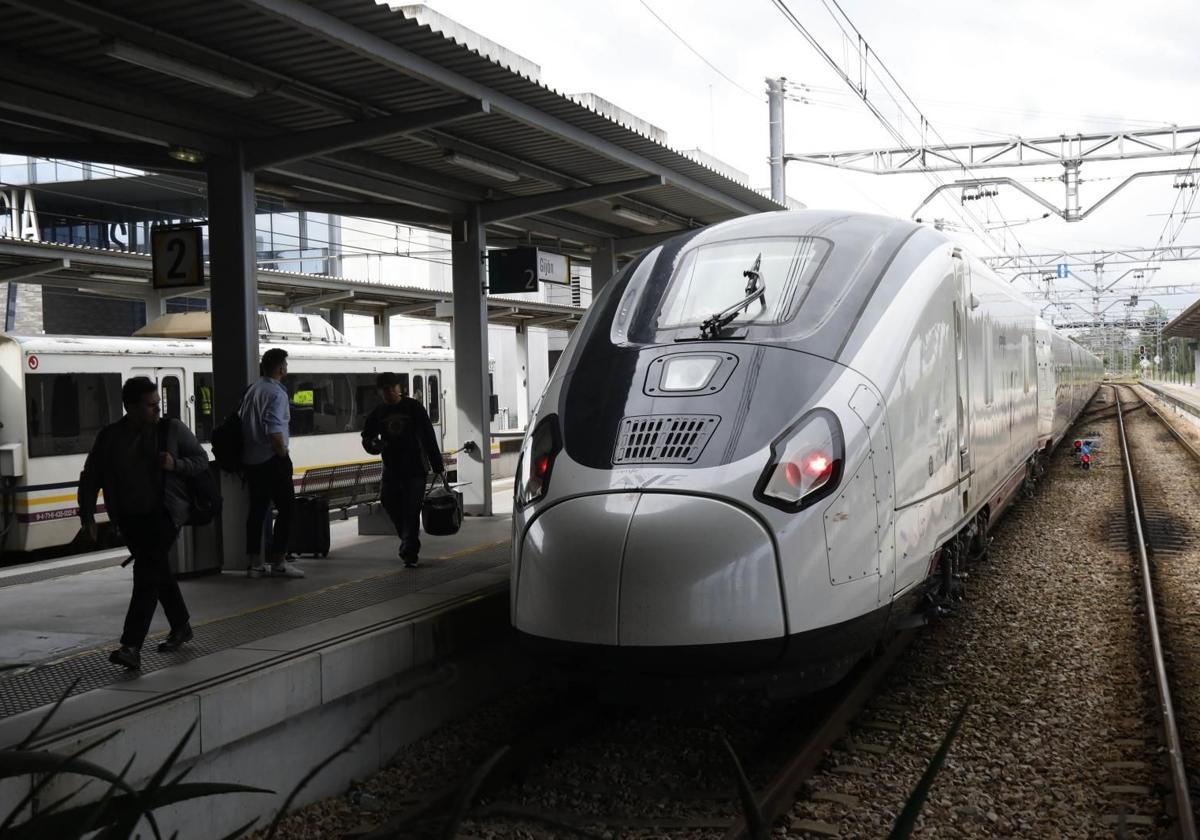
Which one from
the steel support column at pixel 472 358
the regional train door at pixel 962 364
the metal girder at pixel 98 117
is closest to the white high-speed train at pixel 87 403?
the steel support column at pixel 472 358

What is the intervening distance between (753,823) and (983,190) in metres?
19.5

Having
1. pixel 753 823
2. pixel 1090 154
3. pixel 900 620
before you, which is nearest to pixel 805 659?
pixel 900 620

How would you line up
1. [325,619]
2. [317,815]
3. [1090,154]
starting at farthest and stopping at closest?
[1090,154] → [325,619] → [317,815]

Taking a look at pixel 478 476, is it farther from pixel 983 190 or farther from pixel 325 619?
pixel 983 190

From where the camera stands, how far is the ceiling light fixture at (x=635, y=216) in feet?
40.2

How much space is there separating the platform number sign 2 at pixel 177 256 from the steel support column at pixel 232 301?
0.18 meters

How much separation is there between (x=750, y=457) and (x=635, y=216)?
8.42 meters

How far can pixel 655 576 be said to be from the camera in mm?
4324

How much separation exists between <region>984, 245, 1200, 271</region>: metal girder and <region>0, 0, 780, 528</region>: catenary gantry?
23.1m

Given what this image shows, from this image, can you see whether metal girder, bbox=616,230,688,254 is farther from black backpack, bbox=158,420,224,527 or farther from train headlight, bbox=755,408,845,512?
train headlight, bbox=755,408,845,512

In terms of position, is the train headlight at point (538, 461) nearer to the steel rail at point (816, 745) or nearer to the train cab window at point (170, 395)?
the steel rail at point (816, 745)

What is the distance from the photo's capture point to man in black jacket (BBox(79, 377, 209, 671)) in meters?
5.23

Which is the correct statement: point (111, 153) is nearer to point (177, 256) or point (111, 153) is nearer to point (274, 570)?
point (177, 256)

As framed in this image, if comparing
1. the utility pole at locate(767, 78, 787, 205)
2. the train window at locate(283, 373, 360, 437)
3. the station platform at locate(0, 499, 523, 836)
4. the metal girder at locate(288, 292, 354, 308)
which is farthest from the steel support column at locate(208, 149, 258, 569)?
the metal girder at locate(288, 292, 354, 308)
